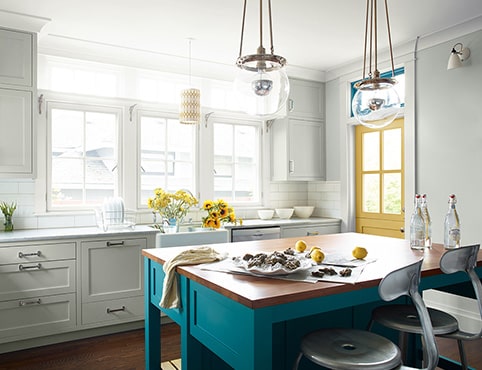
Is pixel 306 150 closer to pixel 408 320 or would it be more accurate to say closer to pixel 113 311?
pixel 113 311

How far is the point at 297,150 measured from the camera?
5.17 meters

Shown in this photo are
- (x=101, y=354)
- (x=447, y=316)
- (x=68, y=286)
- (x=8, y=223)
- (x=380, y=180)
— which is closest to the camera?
(x=447, y=316)

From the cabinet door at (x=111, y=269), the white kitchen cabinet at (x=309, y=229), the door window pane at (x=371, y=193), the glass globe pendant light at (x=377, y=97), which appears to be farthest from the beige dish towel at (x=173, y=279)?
the door window pane at (x=371, y=193)

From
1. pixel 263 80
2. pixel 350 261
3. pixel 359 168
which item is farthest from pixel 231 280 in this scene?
pixel 359 168

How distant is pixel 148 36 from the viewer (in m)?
3.90

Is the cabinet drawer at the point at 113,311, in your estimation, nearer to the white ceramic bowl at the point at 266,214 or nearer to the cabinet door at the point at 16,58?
the white ceramic bowl at the point at 266,214

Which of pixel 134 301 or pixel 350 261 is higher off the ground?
pixel 350 261

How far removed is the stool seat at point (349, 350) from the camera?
4.89 ft

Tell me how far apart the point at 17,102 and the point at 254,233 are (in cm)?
254

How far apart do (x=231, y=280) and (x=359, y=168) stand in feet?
12.2

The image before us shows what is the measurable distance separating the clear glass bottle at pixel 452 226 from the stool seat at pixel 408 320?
0.45 m

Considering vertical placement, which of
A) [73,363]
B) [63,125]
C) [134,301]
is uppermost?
[63,125]

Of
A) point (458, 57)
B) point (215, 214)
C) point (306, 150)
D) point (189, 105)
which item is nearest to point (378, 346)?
point (215, 214)

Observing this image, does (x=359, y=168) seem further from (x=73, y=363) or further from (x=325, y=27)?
(x=73, y=363)
